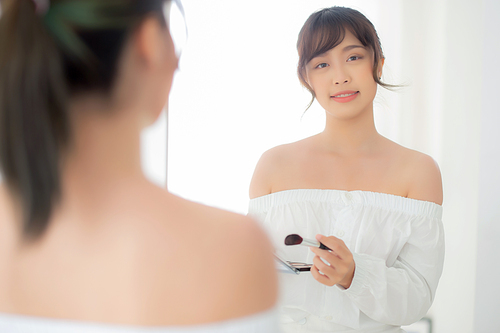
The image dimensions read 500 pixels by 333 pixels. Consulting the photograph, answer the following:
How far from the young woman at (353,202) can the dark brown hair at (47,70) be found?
555 millimetres

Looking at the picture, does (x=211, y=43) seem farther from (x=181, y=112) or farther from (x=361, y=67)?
(x=361, y=67)

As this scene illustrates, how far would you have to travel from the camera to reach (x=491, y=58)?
3.89ft

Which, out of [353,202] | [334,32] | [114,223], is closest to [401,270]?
[353,202]

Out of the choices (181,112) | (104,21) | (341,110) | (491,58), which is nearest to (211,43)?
(181,112)

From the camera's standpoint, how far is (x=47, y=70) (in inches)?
11.6

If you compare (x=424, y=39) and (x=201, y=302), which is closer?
(x=201, y=302)

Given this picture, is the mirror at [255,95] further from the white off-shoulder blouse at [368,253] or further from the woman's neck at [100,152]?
the woman's neck at [100,152]

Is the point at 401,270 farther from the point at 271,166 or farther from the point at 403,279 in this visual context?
the point at 271,166

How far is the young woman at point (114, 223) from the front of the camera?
310 millimetres

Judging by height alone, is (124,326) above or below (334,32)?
below

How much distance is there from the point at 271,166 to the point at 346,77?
0.27 meters

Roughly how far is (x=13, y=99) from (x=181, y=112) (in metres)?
1.13

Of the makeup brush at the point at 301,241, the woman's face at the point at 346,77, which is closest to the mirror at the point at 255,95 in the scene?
the woman's face at the point at 346,77

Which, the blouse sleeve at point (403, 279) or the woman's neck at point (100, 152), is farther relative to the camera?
the blouse sleeve at point (403, 279)
